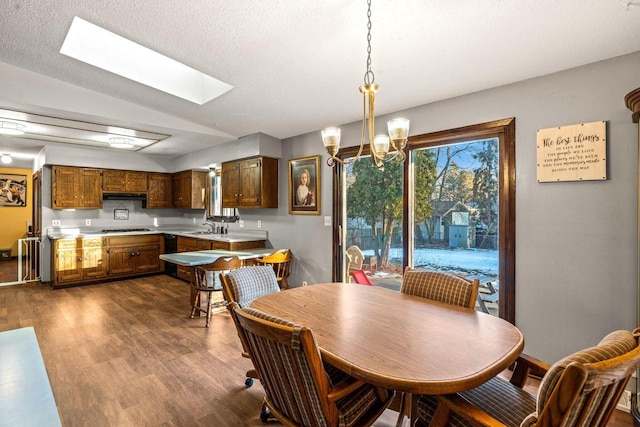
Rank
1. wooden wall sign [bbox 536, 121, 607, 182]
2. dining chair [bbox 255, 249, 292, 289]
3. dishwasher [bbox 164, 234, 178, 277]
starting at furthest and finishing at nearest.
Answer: dishwasher [bbox 164, 234, 178, 277], dining chair [bbox 255, 249, 292, 289], wooden wall sign [bbox 536, 121, 607, 182]

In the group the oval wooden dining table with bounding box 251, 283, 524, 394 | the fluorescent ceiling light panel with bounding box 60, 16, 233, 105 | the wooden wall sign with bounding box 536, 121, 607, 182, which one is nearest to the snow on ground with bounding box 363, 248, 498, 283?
the wooden wall sign with bounding box 536, 121, 607, 182

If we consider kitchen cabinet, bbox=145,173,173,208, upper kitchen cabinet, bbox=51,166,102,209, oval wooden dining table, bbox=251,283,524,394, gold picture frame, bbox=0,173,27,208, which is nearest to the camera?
oval wooden dining table, bbox=251,283,524,394

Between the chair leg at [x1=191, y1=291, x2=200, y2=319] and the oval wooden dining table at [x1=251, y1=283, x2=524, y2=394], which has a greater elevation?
the oval wooden dining table at [x1=251, y1=283, x2=524, y2=394]

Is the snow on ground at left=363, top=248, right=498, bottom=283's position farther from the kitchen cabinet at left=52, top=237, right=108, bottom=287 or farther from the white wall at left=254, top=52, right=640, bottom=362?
the kitchen cabinet at left=52, top=237, right=108, bottom=287

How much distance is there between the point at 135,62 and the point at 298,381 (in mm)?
3464

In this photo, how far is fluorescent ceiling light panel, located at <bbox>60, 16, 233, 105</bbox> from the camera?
288cm

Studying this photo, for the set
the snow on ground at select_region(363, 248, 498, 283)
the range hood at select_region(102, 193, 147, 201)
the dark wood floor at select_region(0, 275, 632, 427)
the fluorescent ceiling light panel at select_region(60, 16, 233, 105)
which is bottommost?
the dark wood floor at select_region(0, 275, 632, 427)

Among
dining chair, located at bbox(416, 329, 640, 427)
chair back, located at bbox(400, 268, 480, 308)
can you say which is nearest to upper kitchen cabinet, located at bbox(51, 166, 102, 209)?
chair back, located at bbox(400, 268, 480, 308)

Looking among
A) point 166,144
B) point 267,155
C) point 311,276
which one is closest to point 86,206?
point 166,144

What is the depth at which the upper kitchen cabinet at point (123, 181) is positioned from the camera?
5.96 m

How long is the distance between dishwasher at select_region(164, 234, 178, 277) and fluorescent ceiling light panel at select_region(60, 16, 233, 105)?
124 inches

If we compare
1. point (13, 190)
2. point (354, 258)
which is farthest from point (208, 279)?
point (13, 190)

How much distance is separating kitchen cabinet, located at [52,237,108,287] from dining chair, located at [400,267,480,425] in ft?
17.6

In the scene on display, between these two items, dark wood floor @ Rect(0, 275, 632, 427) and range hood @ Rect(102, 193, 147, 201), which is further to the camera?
range hood @ Rect(102, 193, 147, 201)
